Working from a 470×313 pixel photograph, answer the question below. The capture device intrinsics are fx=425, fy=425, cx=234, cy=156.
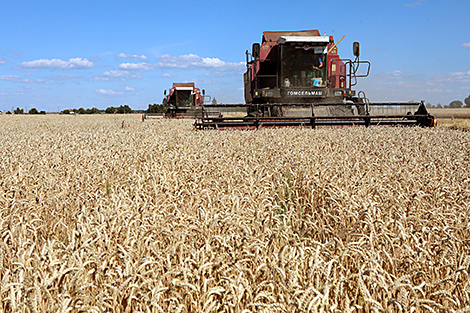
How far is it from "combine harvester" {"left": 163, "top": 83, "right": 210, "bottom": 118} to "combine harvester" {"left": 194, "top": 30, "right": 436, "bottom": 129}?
18.4m

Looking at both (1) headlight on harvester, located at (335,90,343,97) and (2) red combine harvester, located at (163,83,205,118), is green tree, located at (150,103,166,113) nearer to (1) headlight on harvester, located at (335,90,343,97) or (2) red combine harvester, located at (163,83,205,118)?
(2) red combine harvester, located at (163,83,205,118)

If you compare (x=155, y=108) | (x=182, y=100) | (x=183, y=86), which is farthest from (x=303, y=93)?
(x=155, y=108)

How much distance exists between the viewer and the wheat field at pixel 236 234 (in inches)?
68.3

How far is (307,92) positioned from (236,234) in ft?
39.6

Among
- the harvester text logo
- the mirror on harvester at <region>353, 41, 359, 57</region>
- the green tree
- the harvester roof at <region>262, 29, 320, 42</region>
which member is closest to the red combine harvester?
the harvester roof at <region>262, 29, 320, 42</region>

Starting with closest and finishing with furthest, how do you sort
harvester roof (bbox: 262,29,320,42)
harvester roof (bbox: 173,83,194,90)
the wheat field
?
the wheat field → harvester roof (bbox: 262,29,320,42) → harvester roof (bbox: 173,83,194,90)

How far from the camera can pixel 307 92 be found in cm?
1395

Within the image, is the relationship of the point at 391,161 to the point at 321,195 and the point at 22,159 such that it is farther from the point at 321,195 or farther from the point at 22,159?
the point at 22,159

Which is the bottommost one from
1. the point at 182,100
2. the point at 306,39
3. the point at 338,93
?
the point at 338,93

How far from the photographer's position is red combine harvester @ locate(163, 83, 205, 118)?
109 feet

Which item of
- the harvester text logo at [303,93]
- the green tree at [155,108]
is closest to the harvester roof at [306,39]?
the harvester text logo at [303,93]

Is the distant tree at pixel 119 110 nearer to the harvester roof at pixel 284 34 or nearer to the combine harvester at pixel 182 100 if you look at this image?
the combine harvester at pixel 182 100

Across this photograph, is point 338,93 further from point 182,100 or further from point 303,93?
point 182,100

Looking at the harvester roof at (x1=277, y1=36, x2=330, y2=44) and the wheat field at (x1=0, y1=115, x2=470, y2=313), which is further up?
the harvester roof at (x1=277, y1=36, x2=330, y2=44)
